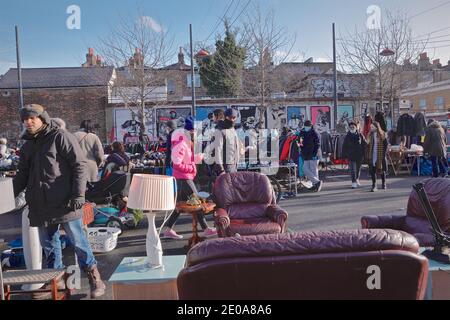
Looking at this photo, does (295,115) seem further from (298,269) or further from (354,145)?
(298,269)

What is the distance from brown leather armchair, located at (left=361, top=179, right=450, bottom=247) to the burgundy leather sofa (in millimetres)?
2264

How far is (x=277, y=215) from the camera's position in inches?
201

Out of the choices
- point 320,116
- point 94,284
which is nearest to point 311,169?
point 94,284

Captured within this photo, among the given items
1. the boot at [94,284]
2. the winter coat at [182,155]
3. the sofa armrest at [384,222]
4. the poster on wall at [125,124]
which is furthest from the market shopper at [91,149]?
the poster on wall at [125,124]

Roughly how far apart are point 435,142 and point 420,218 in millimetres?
7101

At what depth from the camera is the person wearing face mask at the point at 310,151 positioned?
9.74 metres

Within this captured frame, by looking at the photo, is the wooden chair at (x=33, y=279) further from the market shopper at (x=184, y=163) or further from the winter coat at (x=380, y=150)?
the winter coat at (x=380, y=150)

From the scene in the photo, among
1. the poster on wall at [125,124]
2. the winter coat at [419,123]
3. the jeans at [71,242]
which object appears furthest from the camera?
the poster on wall at [125,124]

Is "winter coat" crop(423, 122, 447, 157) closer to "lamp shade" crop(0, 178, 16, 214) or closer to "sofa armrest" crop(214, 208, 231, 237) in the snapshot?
"sofa armrest" crop(214, 208, 231, 237)

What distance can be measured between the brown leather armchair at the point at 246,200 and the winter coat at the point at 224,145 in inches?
23.5

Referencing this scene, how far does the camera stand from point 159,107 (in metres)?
20.6

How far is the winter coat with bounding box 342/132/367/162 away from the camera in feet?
32.4

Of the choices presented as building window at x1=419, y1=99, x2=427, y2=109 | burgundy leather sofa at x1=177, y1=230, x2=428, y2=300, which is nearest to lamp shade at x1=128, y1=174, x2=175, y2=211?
burgundy leather sofa at x1=177, y1=230, x2=428, y2=300
